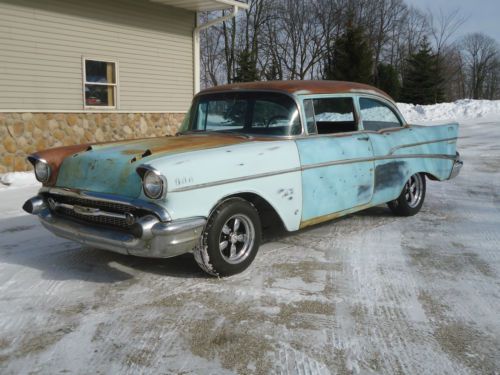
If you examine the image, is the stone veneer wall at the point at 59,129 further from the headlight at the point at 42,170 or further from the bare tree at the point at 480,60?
the bare tree at the point at 480,60

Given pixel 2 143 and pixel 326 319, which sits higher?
pixel 2 143

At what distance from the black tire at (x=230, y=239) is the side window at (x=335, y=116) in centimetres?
133

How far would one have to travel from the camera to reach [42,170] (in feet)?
13.9

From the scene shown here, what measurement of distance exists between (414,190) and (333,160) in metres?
1.99

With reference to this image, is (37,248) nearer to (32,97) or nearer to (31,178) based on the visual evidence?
(31,178)

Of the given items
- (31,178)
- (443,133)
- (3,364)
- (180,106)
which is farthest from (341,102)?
(180,106)

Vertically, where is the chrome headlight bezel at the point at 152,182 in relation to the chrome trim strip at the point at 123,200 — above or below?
above

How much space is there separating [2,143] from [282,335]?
8.41m

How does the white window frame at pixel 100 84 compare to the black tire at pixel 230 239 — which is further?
the white window frame at pixel 100 84

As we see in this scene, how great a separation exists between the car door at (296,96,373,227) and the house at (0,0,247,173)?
715 centimetres

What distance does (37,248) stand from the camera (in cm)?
489

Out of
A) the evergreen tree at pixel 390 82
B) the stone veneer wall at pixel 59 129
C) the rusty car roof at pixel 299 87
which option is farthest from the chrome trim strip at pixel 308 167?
the evergreen tree at pixel 390 82

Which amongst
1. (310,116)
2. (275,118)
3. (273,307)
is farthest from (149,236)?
(310,116)

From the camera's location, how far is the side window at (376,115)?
17.9 ft
